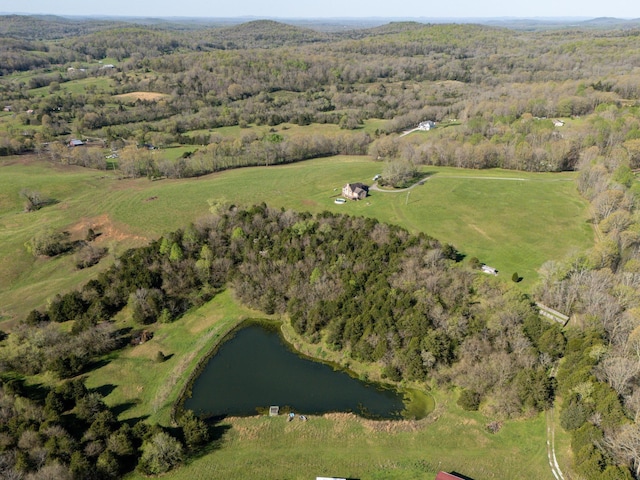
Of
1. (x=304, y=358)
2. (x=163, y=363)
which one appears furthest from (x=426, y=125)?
(x=163, y=363)

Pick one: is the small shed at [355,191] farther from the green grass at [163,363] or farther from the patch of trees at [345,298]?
the green grass at [163,363]

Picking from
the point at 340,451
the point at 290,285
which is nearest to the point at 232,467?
the point at 340,451


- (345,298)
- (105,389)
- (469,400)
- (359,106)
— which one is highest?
(359,106)

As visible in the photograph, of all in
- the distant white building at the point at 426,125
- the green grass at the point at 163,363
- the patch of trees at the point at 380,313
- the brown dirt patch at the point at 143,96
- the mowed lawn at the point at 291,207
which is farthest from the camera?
the brown dirt patch at the point at 143,96

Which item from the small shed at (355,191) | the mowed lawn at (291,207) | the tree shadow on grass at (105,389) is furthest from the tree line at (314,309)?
the small shed at (355,191)

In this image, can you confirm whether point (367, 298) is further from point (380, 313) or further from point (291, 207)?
point (291, 207)

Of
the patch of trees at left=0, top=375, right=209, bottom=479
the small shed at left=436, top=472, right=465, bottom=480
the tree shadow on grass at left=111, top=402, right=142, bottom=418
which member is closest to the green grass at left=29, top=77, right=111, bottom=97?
the patch of trees at left=0, top=375, right=209, bottom=479
